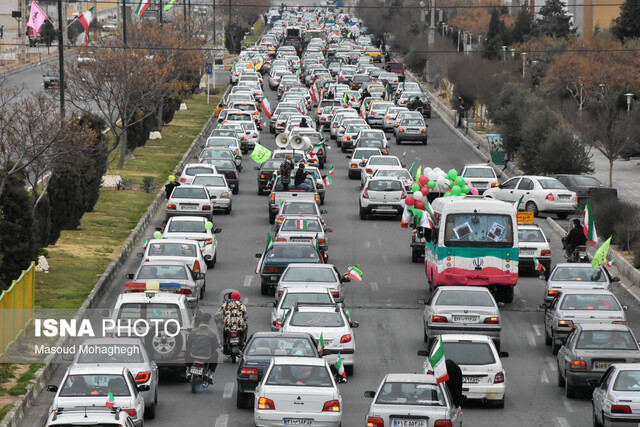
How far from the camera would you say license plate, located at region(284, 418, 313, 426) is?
19.5 metres

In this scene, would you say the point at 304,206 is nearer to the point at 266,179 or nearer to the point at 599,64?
the point at 266,179

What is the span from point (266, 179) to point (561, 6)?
59.4 metres

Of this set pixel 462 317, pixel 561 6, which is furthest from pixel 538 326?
pixel 561 6

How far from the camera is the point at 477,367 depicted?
22.2 m

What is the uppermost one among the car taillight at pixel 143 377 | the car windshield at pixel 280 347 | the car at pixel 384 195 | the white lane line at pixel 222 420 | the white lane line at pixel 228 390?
the car windshield at pixel 280 347

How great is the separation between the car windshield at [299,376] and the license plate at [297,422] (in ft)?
1.75

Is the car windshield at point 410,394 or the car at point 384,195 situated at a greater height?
the car windshield at point 410,394

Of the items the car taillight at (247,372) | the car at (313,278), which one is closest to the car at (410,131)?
the car at (313,278)

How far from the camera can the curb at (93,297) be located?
70.9 ft

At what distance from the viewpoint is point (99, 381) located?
1923cm

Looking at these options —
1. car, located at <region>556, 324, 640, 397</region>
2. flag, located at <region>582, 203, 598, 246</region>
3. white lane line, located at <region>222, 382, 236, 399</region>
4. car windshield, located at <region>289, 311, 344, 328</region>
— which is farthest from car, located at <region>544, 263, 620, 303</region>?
white lane line, located at <region>222, 382, 236, 399</region>

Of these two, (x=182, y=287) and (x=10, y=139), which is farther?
(x=10, y=139)

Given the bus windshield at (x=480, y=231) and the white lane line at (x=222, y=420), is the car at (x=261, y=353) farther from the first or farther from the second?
the bus windshield at (x=480, y=231)

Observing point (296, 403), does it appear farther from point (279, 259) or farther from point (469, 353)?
point (279, 259)
